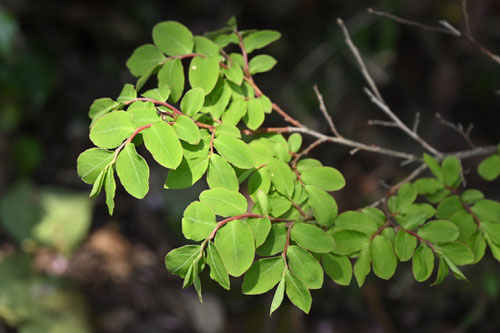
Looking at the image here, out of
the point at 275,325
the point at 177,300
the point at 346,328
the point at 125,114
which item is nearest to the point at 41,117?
the point at 177,300

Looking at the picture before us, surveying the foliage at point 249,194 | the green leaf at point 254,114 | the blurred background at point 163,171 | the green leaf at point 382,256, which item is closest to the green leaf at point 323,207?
the foliage at point 249,194

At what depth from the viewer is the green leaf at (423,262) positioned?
988 millimetres

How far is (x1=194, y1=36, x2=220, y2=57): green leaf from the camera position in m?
1.15

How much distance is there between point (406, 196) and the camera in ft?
3.70

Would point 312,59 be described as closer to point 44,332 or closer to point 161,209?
point 161,209

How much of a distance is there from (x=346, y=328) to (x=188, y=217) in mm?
2410

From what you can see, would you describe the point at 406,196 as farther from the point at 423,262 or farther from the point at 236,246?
the point at 236,246

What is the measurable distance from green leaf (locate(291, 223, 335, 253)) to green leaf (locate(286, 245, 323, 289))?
15 mm

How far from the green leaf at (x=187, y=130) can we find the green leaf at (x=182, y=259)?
0.64 ft

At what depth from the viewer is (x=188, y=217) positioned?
2.98ft

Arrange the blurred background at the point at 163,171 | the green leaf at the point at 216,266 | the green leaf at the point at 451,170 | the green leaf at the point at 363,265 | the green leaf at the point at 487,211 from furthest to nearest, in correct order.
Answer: the blurred background at the point at 163,171, the green leaf at the point at 451,170, the green leaf at the point at 487,211, the green leaf at the point at 363,265, the green leaf at the point at 216,266

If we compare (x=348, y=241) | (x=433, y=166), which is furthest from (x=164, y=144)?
(x=433, y=166)

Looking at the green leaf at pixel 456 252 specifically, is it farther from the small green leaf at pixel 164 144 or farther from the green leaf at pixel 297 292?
the small green leaf at pixel 164 144

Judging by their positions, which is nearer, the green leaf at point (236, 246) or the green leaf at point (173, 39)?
the green leaf at point (236, 246)
